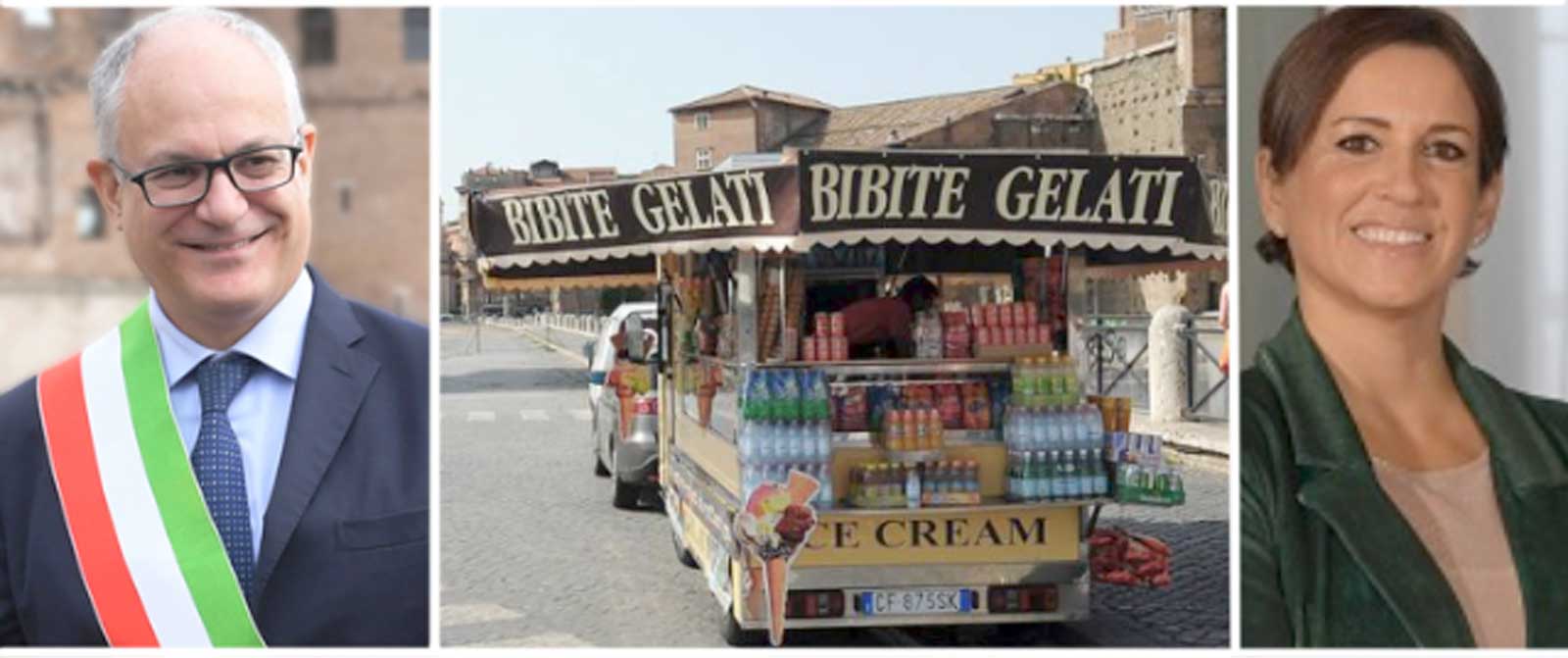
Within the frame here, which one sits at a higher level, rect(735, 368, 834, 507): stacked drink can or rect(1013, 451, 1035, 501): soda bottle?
rect(735, 368, 834, 507): stacked drink can

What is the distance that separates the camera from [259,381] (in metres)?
5.12

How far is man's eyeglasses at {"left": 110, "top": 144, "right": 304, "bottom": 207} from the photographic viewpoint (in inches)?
193

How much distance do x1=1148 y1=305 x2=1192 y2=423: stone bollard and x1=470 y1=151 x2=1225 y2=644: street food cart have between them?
500cm

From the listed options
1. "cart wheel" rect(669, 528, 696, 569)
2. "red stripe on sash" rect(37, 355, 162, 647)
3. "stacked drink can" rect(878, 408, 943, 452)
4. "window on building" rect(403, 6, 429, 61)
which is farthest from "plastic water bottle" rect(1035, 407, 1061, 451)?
"red stripe on sash" rect(37, 355, 162, 647)

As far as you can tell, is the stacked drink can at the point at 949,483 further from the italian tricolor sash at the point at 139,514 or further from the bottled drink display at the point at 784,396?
the italian tricolor sash at the point at 139,514

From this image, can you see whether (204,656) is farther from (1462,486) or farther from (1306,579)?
(1462,486)

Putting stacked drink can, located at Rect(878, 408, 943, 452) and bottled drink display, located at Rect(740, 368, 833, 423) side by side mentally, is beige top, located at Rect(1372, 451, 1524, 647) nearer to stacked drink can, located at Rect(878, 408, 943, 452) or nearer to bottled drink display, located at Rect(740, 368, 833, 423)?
stacked drink can, located at Rect(878, 408, 943, 452)

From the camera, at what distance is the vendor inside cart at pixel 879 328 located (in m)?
6.50

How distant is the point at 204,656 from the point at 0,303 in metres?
1.29

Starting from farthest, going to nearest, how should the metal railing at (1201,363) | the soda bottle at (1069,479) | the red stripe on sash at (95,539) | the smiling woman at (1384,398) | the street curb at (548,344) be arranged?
the metal railing at (1201,363)
the street curb at (548,344)
the soda bottle at (1069,479)
the red stripe on sash at (95,539)
the smiling woman at (1384,398)

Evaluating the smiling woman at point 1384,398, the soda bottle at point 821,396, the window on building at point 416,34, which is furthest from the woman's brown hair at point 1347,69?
the window on building at point 416,34

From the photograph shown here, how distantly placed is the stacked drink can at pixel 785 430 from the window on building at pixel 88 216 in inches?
Answer: 84.2

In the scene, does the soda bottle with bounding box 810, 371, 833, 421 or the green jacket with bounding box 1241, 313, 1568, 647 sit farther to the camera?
the soda bottle with bounding box 810, 371, 833, 421

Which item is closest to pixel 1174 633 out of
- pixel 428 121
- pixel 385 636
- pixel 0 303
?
pixel 385 636
